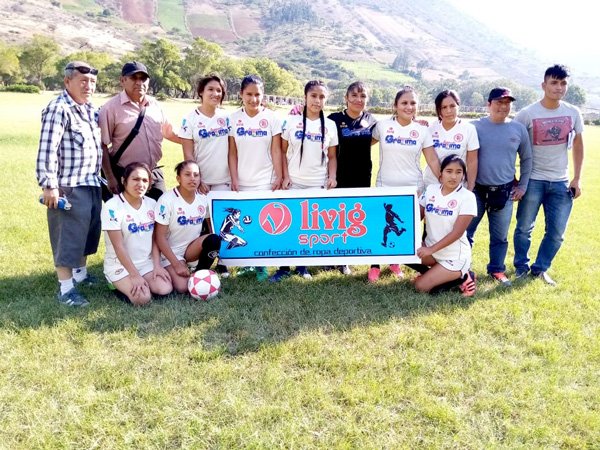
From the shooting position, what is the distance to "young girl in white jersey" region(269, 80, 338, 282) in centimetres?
578

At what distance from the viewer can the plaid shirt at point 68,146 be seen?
4984 millimetres

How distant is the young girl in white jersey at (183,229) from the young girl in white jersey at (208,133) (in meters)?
0.31

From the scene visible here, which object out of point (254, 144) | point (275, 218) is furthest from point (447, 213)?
point (254, 144)

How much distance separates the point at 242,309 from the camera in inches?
211

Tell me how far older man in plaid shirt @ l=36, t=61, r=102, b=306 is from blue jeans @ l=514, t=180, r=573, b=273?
5.52 m

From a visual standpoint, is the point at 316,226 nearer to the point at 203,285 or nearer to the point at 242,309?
the point at 242,309

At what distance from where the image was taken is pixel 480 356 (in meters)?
4.48

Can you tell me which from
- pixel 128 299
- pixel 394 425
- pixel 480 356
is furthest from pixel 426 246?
pixel 128 299

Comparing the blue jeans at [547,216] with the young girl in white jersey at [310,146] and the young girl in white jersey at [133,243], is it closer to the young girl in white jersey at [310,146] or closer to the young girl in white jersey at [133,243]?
the young girl in white jersey at [310,146]

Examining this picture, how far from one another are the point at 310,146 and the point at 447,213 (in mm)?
1875

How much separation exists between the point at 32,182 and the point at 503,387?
39.7 feet

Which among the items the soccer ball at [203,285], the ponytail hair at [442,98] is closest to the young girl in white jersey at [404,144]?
the ponytail hair at [442,98]

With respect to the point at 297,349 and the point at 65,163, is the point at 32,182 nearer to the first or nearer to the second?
the point at 65,163

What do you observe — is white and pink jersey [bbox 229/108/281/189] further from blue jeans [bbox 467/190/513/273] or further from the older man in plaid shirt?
blue jeans [bbox 467/190/513/273]
